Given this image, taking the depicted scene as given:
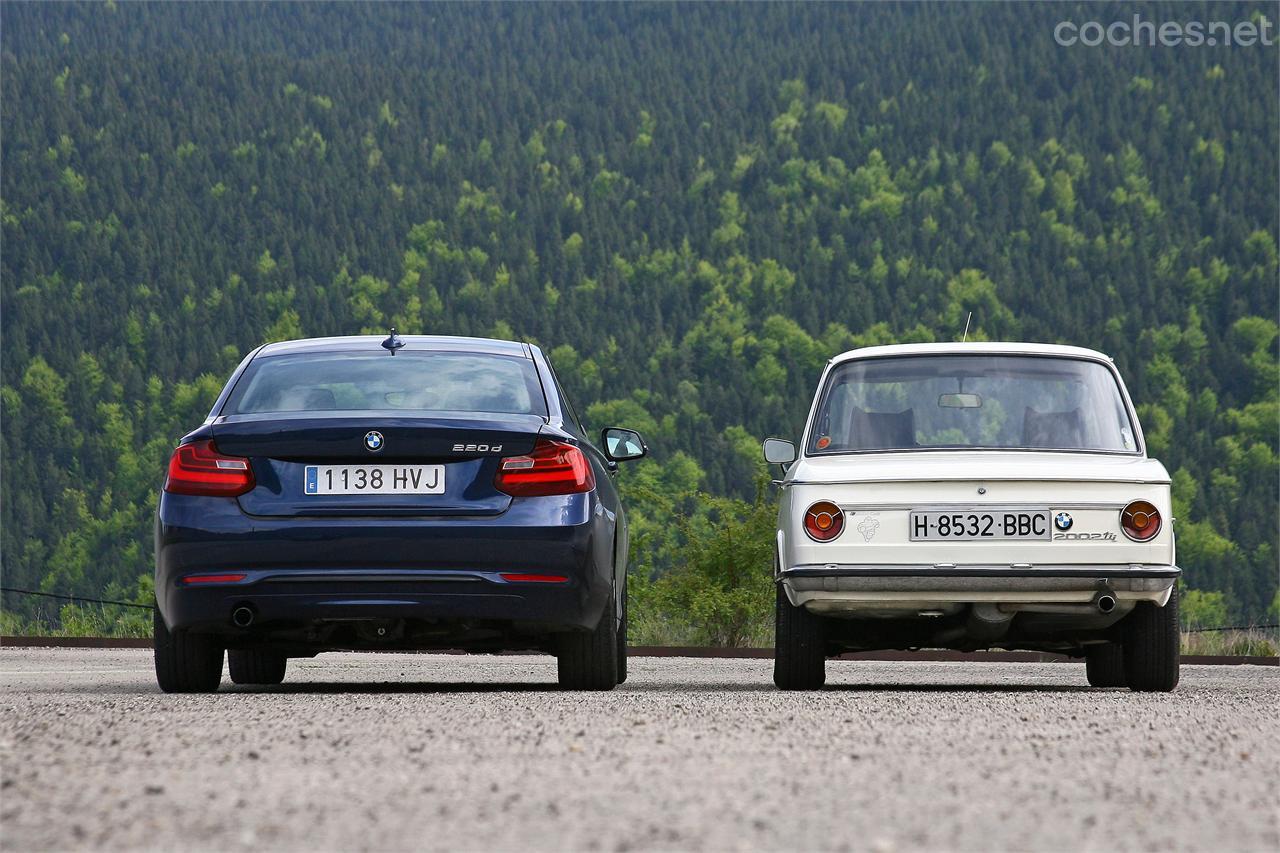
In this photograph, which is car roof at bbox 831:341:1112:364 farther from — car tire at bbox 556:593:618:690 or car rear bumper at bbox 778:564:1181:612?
car tire at bbox 556:593:618:690

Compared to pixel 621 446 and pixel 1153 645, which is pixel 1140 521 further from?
pixel 621 446

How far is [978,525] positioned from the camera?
9516mm

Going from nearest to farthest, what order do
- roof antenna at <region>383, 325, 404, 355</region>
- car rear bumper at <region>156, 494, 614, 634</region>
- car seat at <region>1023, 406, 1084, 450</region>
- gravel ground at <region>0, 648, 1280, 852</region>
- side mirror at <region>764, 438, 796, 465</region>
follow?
gravel ground at <region>0, 648, 1280, 852</region>, car rear bumper at <region>156, 494, 614, 634</region>, roof antenna at <region>383, 325, 404, 355</region>, car seat at <region>1023, 406, 1084, 450</region>, side mirror at <region>764, 438, 796, 465</region>

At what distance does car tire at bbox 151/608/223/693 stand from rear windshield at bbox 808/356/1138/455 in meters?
3.13

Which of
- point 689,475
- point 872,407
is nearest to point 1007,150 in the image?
point 689,475

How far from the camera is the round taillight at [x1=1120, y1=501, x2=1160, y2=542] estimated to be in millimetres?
9508

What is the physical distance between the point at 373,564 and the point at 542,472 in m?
0.81

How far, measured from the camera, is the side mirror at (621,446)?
1045 centimetres

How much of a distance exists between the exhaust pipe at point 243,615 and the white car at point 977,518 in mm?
2535

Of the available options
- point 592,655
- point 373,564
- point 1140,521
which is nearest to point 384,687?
point 592,655

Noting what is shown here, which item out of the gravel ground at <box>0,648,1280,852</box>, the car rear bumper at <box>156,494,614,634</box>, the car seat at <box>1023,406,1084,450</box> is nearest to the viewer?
the gravel ground at <box>0,648,1280,852</box>

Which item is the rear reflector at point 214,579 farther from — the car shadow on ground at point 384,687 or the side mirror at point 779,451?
the side mirror at point 779,451

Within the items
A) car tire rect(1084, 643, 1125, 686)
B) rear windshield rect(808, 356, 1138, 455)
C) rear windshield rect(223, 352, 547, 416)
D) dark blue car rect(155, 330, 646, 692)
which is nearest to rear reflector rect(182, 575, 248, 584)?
dark blue car rect(155, 330, 646, 692)

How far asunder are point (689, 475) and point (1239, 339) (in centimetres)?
4189
